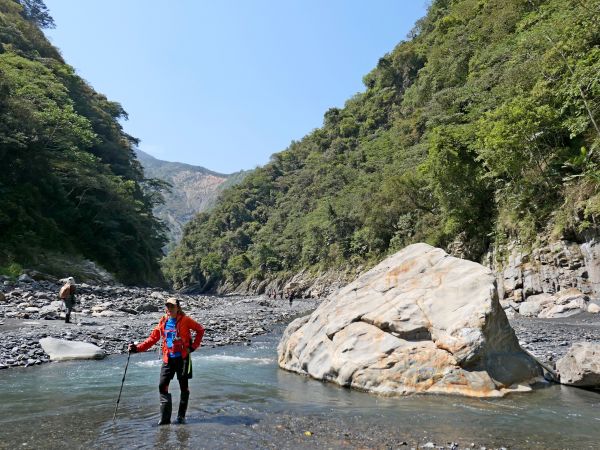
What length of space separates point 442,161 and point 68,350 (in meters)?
27.8

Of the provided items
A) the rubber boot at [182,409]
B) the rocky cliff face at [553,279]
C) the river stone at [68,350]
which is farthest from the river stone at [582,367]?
the rocky cliff face at [553,279]

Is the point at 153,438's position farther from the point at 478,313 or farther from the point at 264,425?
the point at 478,313

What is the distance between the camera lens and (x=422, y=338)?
8570 millimetres

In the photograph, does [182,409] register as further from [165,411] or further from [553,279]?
[553,279]

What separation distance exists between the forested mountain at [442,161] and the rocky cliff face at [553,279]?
4.13 ft

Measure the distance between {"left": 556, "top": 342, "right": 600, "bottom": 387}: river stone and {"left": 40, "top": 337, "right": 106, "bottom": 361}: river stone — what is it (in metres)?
11.2

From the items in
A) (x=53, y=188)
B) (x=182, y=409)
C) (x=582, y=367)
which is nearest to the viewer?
(x=182, y=409)

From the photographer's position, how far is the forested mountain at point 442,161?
24141 mm

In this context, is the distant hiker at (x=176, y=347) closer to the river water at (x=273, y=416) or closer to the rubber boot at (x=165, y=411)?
the rubber boot at (x=165, y=411)

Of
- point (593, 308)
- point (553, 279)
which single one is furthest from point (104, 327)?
point (553, 279)

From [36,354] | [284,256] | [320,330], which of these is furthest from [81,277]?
[284,256]

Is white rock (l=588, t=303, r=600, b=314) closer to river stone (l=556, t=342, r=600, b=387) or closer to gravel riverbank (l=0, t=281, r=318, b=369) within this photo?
river stone (l=556, t=342, r=600, b=387)

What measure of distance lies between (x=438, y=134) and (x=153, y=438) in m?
31.5

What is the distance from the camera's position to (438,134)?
1289 inches
